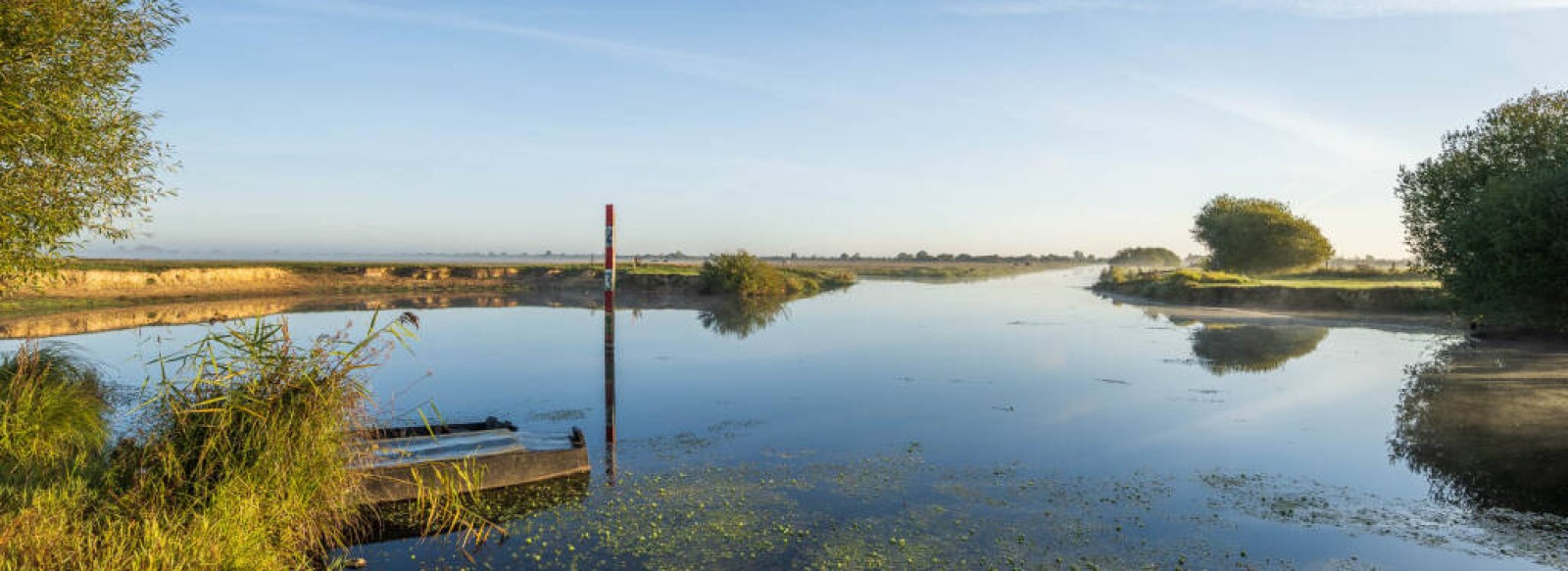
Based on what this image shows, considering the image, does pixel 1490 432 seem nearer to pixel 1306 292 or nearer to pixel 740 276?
pixel 1306 292

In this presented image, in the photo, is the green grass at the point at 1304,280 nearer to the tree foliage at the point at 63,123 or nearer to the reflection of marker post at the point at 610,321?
the reflection of marker post at the point at 610,321

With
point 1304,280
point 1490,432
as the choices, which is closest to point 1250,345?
point 1490,432

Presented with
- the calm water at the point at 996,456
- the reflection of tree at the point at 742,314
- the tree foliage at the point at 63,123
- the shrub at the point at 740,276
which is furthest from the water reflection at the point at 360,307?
the tree foliage at the point at 63,123

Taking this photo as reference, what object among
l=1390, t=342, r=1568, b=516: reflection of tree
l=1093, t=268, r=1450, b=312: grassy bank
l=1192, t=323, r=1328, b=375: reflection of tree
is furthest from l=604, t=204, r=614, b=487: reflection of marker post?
l=1093, t=268, r=1450, b=312: grassy bank

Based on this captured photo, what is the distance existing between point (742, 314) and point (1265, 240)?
219 feet

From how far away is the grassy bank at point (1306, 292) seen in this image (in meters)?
54.3

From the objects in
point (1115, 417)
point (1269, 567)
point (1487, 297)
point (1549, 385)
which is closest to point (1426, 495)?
point (1269, 567)

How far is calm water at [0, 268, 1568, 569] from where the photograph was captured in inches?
425

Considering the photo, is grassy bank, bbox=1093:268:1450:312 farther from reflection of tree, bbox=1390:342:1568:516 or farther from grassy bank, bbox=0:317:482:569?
grassy bank, bbox=0:317:482:569

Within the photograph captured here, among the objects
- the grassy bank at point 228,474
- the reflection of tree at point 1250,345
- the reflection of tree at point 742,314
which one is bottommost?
the reflection of tree at point 1250,345

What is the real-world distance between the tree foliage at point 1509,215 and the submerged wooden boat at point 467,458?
97.1 ft

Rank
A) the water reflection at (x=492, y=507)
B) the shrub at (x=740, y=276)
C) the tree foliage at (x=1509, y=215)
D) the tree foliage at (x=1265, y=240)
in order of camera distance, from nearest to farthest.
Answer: the water reflection at (x=492, y=507), the tree foliage at (x=1509, y=215), the shrub at (x=740, y=276), the tree foliage at (x=1265, y=240)

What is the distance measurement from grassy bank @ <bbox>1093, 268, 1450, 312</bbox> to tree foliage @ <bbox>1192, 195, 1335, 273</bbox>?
3208 mm

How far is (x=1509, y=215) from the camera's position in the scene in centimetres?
2680
